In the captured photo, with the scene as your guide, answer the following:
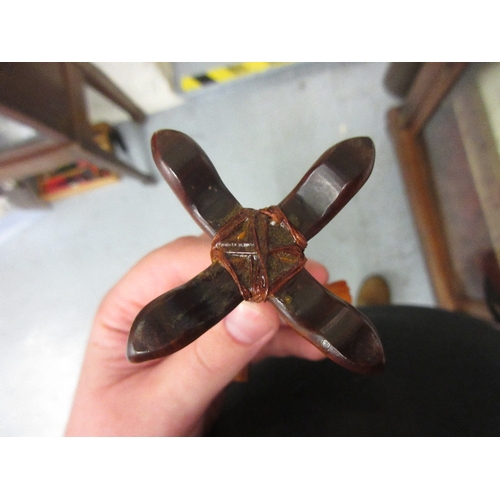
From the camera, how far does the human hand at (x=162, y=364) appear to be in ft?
1.97

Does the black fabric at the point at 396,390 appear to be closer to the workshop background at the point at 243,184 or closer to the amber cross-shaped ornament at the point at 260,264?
the amber cross-shaped ornament at the point at 260,264

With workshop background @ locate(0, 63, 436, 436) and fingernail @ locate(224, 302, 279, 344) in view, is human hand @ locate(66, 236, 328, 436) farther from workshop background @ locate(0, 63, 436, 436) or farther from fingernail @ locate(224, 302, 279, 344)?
workshop background @ locate(0, 63, 436, 436)

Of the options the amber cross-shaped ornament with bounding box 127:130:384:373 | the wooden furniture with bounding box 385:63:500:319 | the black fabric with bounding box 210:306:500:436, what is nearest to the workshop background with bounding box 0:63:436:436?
the wooden furniture with bounding box 385:63:500:319

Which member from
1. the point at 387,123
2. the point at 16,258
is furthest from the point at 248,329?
the point at 387,123

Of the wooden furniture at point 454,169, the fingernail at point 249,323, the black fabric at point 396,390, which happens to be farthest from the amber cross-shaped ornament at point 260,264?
the wooden furniture at point 454,169

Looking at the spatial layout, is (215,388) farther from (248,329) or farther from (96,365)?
(96,365)

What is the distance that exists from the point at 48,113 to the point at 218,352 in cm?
82

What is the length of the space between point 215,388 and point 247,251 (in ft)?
1.11

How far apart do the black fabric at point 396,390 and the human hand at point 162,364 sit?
0.29 ft

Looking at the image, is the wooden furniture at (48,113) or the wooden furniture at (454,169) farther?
the wooden furniture at (454,169)

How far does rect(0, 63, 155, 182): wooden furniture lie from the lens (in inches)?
34.0

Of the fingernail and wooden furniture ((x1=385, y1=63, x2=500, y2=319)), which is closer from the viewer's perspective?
the fingernail

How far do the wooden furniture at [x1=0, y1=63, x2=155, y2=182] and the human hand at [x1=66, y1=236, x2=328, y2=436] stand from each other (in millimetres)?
488
